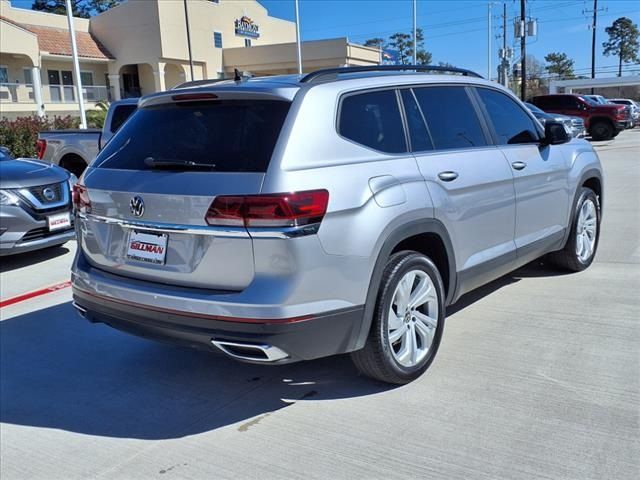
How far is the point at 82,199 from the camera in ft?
12.5

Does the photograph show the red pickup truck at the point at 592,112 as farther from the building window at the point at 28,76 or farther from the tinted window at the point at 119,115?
the building window at the point at 28,76

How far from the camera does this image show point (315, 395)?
145 inches

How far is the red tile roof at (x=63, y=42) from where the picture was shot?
38.2m

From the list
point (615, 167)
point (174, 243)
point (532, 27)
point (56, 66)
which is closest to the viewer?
point (174, 243)

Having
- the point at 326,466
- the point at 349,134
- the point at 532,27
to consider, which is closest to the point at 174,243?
the point at 349,134

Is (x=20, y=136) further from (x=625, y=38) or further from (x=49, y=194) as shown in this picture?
(x=625, y=38)

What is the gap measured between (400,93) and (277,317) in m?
1.76

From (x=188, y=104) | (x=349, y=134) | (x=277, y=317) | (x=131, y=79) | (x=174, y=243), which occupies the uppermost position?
(x=131, y=79)

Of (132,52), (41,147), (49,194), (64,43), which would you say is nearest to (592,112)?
(41,147)

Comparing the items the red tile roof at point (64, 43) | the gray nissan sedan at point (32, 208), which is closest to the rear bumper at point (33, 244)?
the gray nissan sedan at point (32, 208)

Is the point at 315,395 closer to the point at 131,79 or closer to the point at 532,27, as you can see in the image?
the point at 532,27

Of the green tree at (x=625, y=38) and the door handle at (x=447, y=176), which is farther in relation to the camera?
the green tree at (x=625, y=38)

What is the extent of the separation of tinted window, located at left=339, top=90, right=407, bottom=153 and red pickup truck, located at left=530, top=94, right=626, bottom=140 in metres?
24.4

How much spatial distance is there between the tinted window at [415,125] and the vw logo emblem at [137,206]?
163 centimetres
